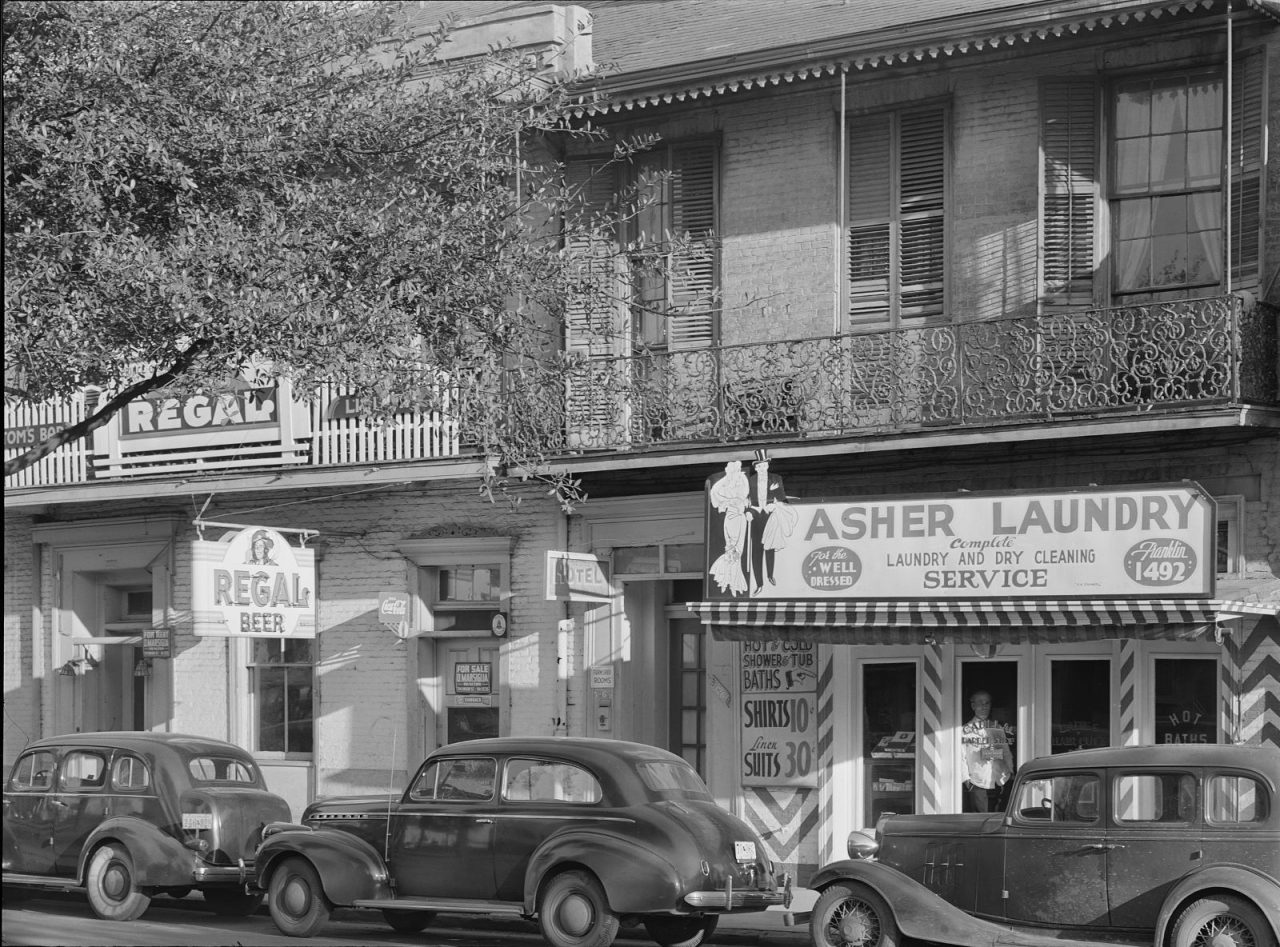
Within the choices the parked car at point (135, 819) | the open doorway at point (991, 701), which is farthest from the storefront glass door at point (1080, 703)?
the parked car at point (135, 819)

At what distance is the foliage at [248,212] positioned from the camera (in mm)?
13750

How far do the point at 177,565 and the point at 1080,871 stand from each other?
43.7 ft

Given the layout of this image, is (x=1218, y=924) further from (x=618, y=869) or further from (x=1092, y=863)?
(x=618, y=869)

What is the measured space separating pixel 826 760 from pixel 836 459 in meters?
2.86

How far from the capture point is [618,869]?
1250 centimetres

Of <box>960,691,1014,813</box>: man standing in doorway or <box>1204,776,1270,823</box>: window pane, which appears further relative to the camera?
<box>960,691,1014,813</box>: man standing in doorway

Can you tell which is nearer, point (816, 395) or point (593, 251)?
point (816, 395)

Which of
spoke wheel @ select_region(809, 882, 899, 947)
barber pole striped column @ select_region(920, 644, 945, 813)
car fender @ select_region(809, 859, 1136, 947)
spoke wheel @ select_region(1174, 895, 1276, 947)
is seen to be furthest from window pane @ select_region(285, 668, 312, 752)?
spoke wheel @ select_region(1174, 895, 1276, 947)

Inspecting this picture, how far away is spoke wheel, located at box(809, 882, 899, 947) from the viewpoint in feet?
38.9

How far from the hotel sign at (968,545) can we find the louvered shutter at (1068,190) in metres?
2.38

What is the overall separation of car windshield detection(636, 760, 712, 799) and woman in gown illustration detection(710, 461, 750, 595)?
8.79 ft

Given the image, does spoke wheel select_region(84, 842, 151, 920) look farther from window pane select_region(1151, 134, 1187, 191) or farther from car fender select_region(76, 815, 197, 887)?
window pane select_region(1151, 134, 1187, 191)

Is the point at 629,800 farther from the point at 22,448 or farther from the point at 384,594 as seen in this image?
the point at 22,448

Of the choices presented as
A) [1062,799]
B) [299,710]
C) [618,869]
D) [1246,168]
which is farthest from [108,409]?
[1246,168]
